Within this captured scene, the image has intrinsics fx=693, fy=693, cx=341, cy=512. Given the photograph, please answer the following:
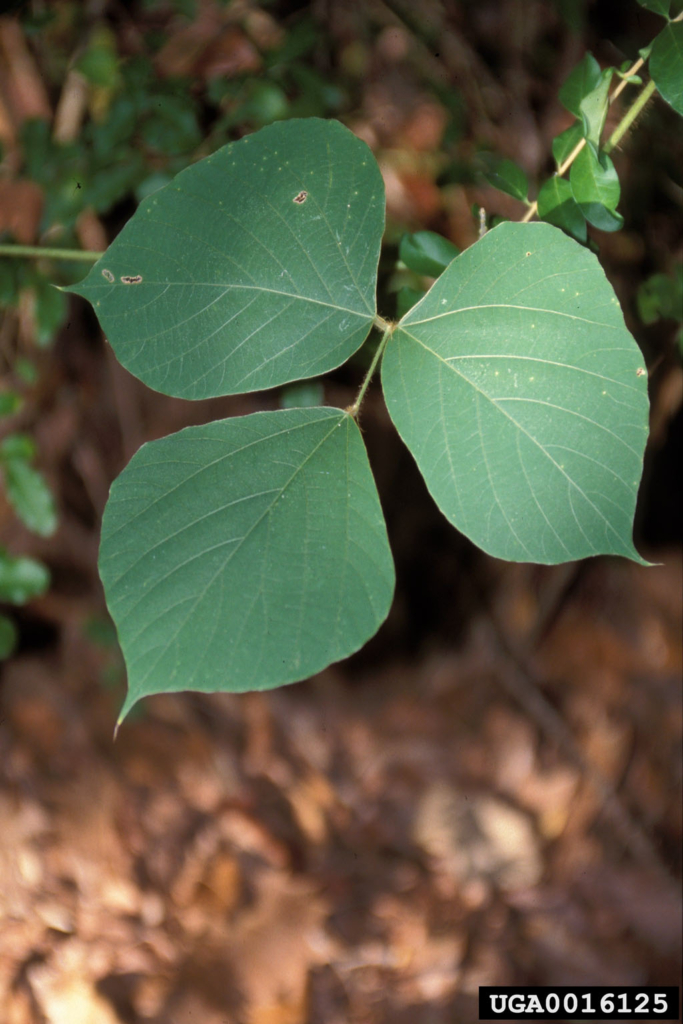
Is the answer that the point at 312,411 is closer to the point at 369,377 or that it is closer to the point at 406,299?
the point at 369,377

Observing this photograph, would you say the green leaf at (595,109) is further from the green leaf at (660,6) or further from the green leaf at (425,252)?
the green leaf at (425,252)

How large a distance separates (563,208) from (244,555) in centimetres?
40

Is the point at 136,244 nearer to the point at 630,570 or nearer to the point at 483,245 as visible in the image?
the point at 483,245

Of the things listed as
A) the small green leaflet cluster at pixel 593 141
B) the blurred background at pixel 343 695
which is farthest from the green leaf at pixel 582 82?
the blurred background at pixel 343 695

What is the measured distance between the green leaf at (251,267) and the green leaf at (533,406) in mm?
88

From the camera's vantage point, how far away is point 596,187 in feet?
1.84

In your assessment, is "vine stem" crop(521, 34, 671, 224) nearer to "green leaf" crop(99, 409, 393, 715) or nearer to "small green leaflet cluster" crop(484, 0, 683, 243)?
"small green leaflet cluster" crop(484, 0, 683, 243)

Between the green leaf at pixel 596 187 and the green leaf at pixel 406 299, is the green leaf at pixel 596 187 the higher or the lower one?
the higher one

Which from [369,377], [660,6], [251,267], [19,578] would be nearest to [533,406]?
[369,377]

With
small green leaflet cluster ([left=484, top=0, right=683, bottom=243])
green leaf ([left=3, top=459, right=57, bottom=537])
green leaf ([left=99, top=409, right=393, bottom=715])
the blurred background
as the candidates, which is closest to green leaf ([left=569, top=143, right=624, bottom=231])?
small green leaflet cluster ([left=484, top=0, right=683, bottom=243])

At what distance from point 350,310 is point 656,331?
87cm

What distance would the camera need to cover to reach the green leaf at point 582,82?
59 centimetres

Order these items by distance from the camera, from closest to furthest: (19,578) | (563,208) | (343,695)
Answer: (563,208)
(19,578)
(343,695)

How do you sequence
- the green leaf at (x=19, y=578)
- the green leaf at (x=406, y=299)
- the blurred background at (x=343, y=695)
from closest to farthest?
the green leaf at (x=406, y=299)
the green leaf at (x=19, y=578)
the blurred background at (x=343, y=695)
